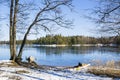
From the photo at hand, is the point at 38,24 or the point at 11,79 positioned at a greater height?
the point at 38,24

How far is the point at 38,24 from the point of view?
1692 centimetres

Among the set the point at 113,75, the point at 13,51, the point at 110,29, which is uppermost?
the point at 110,29

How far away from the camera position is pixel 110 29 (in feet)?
35.4

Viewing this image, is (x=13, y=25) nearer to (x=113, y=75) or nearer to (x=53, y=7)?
(x=53, y=7)

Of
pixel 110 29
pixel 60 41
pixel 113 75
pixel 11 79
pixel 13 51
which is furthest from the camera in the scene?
pixel 60 41

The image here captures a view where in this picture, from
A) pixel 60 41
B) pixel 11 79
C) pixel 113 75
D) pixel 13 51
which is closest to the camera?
pixel 11 79

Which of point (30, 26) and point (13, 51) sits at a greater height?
point (30, 26)

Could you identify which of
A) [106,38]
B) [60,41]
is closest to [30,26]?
[106,38]

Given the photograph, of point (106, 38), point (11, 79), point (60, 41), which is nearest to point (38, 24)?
point (106, 38)

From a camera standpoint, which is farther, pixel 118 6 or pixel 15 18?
pixel 15 18

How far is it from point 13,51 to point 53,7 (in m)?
3.96

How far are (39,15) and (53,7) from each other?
1.10 m

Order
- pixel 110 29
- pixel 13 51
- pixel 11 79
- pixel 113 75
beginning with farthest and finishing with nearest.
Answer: pixel 13 51 → pixel 113 75 → pixel 110 29 → pixel 11 79

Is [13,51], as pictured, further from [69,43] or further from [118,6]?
[69,43]
